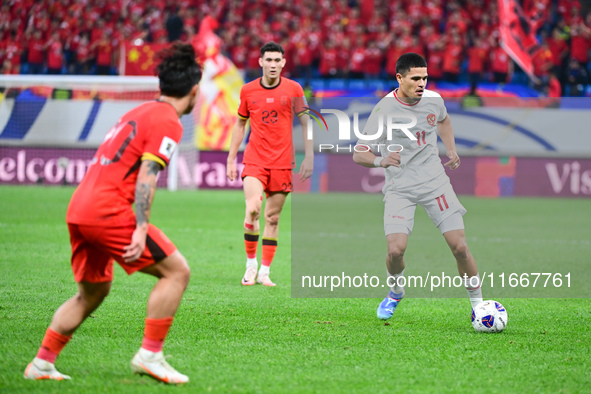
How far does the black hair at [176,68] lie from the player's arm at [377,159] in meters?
1.98

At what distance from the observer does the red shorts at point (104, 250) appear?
3.69 meters

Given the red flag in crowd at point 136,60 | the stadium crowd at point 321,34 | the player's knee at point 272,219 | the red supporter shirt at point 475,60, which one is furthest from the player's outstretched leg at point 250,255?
the red supporter shirt at point 475,60

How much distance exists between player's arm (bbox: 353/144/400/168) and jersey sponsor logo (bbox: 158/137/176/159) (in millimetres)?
2074

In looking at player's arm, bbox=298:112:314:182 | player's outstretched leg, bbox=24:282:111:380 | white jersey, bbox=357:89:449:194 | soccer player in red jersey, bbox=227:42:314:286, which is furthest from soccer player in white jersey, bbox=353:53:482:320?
player's outstretched leg, bbox=24:282:111:380

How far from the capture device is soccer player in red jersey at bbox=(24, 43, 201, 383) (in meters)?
3.68

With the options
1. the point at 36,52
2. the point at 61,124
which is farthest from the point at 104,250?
the point at 36,52

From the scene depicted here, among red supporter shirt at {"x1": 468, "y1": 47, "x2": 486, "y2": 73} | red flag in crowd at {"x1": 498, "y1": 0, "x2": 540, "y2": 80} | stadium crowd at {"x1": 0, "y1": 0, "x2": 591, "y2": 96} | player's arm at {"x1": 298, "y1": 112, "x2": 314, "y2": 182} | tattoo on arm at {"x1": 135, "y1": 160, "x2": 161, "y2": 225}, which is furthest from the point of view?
stadium crowd at {"x1": 0, "y1": 0, "x2": 591, "y2": 96}

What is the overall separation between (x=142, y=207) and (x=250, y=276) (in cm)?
387

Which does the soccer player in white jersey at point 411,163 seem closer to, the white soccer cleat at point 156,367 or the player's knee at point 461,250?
the player's knee at point 461,250

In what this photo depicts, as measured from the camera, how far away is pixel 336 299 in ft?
22.1

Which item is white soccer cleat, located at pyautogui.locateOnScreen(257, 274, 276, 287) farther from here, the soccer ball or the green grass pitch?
the soccer ball

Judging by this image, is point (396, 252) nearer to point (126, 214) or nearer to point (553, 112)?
point (126, 214)

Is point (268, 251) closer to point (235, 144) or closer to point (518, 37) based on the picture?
point (235, 144)

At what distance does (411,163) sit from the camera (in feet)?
18.7
